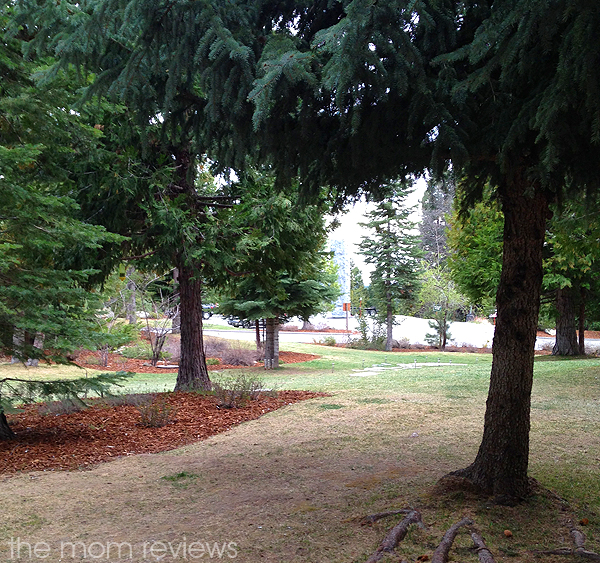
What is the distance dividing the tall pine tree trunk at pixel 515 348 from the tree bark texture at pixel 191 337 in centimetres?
727

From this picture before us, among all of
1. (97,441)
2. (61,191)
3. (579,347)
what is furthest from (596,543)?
(579,347)

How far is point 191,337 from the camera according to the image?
10609mm

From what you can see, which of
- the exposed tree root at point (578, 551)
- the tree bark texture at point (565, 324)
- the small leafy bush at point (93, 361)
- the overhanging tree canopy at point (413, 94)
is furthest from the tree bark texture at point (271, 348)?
the exposed tree root at point (578, 551)

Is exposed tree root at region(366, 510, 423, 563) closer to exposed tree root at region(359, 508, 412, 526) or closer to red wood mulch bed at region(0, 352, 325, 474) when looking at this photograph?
exposed tree root at region(359, 508, 412, 526)

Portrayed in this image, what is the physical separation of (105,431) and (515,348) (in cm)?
558

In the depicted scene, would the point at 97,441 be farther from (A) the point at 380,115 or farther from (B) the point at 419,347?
(B) the point at 419,347

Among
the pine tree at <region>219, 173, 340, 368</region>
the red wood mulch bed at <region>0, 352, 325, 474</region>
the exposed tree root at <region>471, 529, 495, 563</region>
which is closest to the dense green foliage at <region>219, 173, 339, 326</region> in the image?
the pine tree at <region>219, 173, 340, 368</region>

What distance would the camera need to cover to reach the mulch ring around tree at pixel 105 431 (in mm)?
5949

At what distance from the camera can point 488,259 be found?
56.5 ft

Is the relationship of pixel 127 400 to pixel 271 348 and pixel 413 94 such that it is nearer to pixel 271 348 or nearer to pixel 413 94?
pixel 413 94

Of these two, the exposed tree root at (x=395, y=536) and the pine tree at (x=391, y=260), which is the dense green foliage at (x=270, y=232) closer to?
the exposed tree root at (x=395, y=536)

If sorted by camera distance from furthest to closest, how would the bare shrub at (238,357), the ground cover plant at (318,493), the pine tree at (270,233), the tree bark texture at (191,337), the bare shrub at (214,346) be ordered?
the bare shrub at (214,346), the bare shrub at (238,357), the tree bark texture at (191,337), the pine tree at (270,233), the ground cover plant at (318,493)

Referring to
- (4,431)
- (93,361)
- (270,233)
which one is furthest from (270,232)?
(93,361)

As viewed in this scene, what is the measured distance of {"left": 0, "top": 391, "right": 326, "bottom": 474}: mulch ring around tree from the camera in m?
5.95
